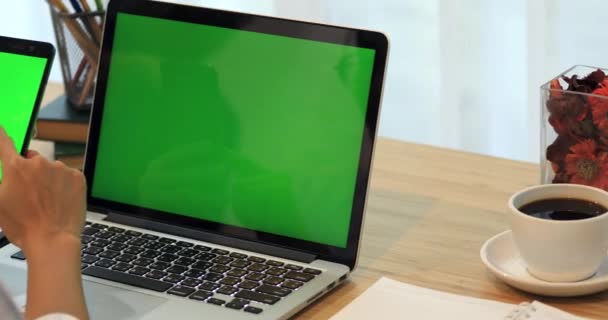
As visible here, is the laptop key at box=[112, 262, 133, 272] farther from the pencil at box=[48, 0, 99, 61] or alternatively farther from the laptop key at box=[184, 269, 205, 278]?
the pencil at box=[48, 0, 99, 61]

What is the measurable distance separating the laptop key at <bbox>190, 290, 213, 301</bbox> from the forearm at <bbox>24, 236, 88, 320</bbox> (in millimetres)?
119

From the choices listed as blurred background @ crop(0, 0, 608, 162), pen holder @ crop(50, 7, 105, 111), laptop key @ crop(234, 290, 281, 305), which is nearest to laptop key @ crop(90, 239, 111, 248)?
laptop key @ crop(234, 290, 281, 305)

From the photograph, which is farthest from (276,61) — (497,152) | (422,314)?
(497,152)

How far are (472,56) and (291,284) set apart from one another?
1.15 m

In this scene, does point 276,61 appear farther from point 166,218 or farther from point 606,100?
point 606,100

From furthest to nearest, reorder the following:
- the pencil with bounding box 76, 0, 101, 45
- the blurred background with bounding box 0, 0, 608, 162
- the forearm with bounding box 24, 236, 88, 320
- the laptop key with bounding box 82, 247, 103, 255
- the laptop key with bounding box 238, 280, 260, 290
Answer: the blurred background with bounding box 0, 0, 608, 162 → the pencil with bounding box 76, 0, 101, 45 → the laptop key with bounding box 82, 247, 103, 255 → the laptop key with bounding box 238, 280, 260, 290 → the forearm with bounding box 24, 236, 88, 320

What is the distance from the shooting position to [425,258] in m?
1.04

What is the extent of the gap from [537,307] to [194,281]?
1.09 ft

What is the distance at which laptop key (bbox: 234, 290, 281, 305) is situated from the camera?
0.94 metres

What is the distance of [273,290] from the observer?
0.96 meters

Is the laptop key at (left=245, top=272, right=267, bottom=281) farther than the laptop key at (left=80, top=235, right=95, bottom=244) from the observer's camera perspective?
No

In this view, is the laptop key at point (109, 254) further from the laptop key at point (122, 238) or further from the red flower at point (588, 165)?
the red flower at point (588, 165)

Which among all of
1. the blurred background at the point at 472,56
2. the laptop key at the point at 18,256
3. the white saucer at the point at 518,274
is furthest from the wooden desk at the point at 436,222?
the blurred background at the point at 472,56

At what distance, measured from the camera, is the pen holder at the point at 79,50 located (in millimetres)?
1343
